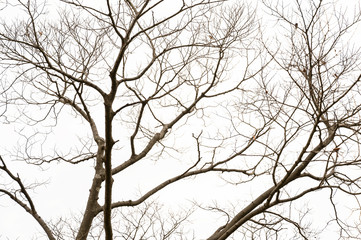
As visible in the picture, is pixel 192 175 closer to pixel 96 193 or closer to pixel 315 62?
pixel 96 193

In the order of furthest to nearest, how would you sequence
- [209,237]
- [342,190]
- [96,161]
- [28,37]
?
1. [96,161]
2. [209,237]
3. [28,37]
4. [342,190]

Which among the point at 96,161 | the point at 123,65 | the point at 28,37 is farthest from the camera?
the point at 96,161

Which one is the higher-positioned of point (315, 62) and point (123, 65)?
point (123, 65)

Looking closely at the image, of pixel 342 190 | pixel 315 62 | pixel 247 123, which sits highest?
pixel 247 123

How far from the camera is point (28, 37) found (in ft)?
18.9

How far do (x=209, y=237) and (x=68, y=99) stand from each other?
→ 3.19 m

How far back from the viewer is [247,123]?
19.4 ft

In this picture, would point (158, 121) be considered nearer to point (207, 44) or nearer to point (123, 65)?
point (123, 65)

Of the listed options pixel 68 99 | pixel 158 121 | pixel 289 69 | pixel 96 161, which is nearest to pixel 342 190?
pixel 289 69

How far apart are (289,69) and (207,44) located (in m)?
1.56

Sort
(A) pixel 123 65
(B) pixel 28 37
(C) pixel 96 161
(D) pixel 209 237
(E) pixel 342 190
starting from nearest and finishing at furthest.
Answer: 1. (E) pixel 342 190
2. (B) pixel 28 37
3. (D) pixel 209 237
4. (A) pixel 123 65
5. (C) pixel 96 161

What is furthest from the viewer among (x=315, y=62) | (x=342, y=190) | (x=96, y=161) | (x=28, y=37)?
(x=96, y=161)

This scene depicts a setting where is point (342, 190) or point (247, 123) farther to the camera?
point (247, 123)

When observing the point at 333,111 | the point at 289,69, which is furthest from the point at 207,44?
the point at 333,111
